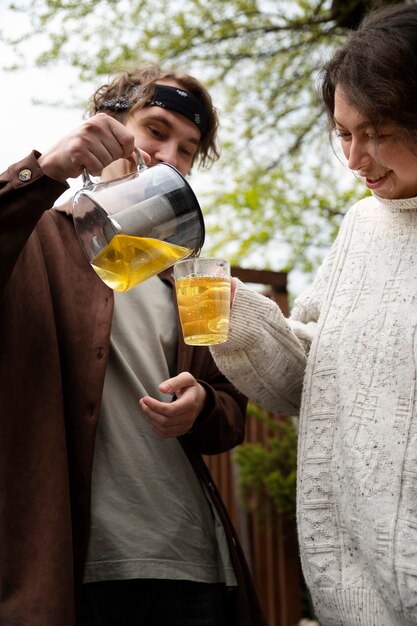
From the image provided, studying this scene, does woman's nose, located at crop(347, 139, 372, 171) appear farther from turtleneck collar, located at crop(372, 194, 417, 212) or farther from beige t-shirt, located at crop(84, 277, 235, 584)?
beige t-shirt, located at crop(84, 277, 235, 584)

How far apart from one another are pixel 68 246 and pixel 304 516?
3.02ft

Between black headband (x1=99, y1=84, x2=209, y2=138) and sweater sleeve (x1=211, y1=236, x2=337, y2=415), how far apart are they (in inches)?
25.0

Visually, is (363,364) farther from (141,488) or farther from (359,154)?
(141,488)

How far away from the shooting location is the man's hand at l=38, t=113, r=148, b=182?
1479 mm

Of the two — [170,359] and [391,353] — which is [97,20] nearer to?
[170,359]

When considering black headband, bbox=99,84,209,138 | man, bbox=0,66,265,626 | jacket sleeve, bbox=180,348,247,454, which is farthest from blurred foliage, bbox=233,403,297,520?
black headband, bbox=99,84,209,138

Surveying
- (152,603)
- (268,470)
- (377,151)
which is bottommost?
(268,470)

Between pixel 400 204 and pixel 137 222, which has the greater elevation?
pixel 137 222

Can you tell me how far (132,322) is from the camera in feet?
6.21

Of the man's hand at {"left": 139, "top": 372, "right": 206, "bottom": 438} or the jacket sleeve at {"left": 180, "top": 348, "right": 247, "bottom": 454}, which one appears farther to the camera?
the jacket sleeve at {"left": 180, "top": 348, "right": 247, "bottom": 454}

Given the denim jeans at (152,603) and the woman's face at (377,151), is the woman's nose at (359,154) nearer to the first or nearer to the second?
the woman's face at (377,151)

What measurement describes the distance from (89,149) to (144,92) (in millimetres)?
667

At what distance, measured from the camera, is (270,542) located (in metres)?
4.07

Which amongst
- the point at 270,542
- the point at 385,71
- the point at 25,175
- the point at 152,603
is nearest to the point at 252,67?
the point at 270,542
